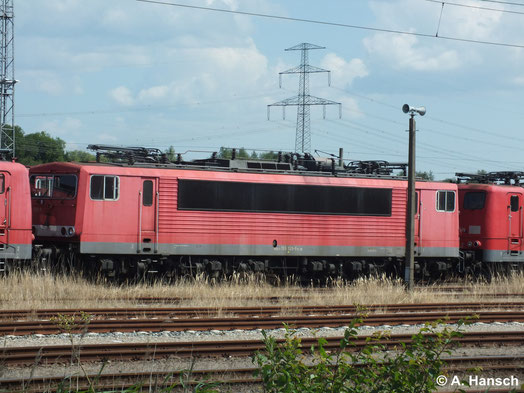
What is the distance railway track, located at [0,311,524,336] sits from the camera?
42.5 feet

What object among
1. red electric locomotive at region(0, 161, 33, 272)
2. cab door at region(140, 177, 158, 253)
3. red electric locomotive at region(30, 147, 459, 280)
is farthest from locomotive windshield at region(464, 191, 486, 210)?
red electric locomotive at region(0, 161, 33, 272)

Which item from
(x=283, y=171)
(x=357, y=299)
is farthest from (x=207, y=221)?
(x=357, y=299)

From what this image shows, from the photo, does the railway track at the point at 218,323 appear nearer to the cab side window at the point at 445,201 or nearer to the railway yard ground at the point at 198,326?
the railway yard ground at the point at 198,326

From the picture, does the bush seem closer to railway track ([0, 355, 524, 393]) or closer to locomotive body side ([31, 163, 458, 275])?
railway track ([0, 355, 524, 393])

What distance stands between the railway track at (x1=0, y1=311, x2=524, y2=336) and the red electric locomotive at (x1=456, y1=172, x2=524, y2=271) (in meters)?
9.76

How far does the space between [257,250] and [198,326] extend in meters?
8.41

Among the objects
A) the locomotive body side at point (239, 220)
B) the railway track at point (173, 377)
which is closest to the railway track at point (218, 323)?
the railway track at point (173, 377)

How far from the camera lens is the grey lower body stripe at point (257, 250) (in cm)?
2008

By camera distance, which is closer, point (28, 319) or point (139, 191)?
point (28, 319)

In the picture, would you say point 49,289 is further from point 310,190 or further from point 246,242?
point 310,190

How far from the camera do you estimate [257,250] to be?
22047 mm

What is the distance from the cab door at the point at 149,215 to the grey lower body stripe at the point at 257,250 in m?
0.06

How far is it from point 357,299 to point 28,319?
825 cm

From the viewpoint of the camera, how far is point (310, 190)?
74.7ft
